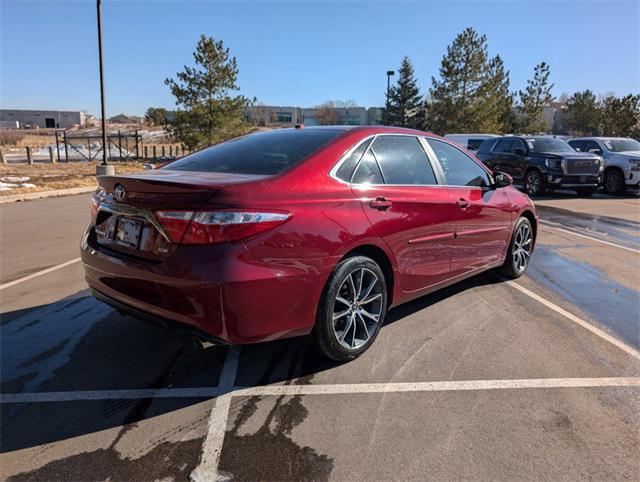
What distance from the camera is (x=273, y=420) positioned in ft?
9.04

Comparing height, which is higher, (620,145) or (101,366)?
(620,145)

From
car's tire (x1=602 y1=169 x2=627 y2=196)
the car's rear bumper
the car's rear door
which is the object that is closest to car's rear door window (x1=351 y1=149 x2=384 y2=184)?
the car's rear bumper

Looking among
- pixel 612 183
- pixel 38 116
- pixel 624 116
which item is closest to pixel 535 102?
pixel 624 116

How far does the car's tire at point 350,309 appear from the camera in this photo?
3.17 meters

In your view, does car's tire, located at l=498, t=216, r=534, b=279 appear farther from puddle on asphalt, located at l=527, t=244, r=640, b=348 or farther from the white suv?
the white suv

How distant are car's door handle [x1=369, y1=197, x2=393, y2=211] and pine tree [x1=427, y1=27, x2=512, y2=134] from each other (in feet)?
A: 130

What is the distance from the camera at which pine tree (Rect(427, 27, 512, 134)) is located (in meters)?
40.0

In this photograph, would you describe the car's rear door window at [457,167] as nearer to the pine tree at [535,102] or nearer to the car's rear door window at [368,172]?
the car's rear door window at [368,172]

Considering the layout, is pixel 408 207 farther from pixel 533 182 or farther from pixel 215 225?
pixel 533 182

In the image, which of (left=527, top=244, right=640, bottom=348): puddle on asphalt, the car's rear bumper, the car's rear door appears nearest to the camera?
the car's rear bumper

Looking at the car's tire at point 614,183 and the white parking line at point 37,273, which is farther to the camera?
the car's tire at point 614,183

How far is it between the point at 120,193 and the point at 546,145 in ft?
50.8

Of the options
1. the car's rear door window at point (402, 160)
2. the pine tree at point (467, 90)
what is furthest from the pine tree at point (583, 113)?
the car's rear door window at point (402, 160)

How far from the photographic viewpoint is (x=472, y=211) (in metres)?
4.54
